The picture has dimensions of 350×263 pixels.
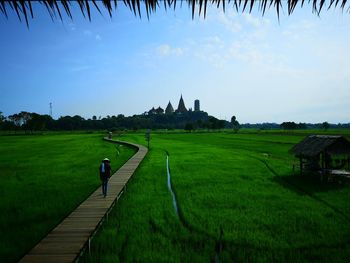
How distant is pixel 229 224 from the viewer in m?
11.8

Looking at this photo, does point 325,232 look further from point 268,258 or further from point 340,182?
point 340,182

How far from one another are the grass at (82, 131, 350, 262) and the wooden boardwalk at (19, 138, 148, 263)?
1.44ft

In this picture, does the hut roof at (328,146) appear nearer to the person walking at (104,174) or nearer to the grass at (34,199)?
the person walking at (104,174)

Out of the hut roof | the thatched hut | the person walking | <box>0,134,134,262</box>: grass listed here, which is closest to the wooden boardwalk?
the person walking

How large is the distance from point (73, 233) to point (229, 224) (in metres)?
5.68

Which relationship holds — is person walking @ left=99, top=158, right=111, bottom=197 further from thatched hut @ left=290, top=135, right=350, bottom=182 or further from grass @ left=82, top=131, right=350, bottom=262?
thatched hut @ left=290, top=135, right=350, bottom=182

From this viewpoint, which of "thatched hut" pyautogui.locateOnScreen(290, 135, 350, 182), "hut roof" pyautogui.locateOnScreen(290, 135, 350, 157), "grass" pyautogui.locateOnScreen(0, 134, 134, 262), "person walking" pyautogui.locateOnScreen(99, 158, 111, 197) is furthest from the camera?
"hut roof" pyautogui.locateOnScreen(290, 135, 350, 157)

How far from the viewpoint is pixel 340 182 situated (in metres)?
19.9

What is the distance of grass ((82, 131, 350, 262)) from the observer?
9.13 m

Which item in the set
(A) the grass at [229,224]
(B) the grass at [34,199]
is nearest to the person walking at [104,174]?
(A) the grass at [229,224]

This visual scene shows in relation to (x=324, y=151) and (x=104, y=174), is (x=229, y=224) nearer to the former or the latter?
(x=104, y=174)

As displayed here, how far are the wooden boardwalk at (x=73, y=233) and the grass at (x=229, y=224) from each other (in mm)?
439

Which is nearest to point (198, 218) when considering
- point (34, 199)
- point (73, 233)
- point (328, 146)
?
point (73, 233)

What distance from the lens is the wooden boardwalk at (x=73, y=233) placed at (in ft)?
27.0
